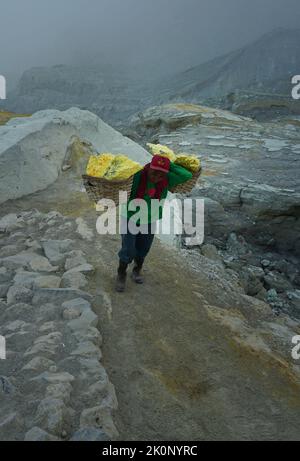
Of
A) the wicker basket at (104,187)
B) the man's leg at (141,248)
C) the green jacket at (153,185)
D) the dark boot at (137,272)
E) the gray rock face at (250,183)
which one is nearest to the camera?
the wicker basket at (104,187)

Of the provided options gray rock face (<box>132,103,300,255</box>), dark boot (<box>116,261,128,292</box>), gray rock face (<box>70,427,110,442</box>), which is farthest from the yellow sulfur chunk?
gray rock face (<box>132,103,300,255</box>)

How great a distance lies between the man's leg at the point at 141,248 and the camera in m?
4.39

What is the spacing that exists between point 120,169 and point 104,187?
21 centimetres

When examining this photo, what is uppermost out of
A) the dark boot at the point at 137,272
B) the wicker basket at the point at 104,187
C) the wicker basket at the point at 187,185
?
the wicker basket at the point at 104,187

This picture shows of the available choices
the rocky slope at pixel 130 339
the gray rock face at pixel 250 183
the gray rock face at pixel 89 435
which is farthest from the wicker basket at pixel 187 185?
the gray rock face at pixel 250 183

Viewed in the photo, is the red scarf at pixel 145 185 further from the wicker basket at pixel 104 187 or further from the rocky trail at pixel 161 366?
the rocky trail at pixel 161 366

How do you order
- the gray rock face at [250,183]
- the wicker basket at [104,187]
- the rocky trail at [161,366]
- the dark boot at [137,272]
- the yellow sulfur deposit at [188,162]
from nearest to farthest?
the rocky trail at [161,366] < the wicker basket at [104,187] < the yellow sulfur deposit at [188,162] < the dark boot at [137,272] < the gray rock face at [250,183]

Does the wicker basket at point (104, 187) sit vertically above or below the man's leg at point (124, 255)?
above

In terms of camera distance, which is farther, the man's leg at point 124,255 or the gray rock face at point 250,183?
the gray rock face at point 250,183

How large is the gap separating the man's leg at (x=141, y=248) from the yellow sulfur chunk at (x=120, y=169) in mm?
770

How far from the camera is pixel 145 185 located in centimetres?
395

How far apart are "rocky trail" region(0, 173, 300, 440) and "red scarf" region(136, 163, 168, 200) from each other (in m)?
1.16
